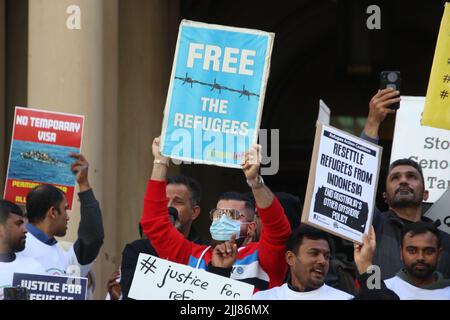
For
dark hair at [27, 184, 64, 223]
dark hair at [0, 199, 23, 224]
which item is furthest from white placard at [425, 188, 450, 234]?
dark hair at [0, 199, 23, 224]

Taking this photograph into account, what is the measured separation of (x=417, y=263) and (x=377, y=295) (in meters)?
0.65

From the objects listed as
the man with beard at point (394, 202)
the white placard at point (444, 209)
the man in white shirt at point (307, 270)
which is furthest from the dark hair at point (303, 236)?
the white placard at point (444, 209)

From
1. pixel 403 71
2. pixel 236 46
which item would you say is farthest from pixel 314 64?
pixel 236 46

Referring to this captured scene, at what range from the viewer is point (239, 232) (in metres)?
8.45

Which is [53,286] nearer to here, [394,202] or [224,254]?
[224,254]

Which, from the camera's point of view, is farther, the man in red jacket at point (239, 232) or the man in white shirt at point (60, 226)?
the man in white shirt at point (60, 226)

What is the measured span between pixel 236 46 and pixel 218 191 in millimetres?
7542

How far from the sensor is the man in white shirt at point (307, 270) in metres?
7.59

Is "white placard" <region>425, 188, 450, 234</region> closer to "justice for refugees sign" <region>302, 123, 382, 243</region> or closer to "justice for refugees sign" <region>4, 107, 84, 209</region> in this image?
"justice for refugees sign" <region>302, 123, 382, 243</region>

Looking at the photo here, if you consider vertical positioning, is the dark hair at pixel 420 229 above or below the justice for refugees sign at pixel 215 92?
below

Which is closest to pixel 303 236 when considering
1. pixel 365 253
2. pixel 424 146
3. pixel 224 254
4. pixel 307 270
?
pixel 307 270

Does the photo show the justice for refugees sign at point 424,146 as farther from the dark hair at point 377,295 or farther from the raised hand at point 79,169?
the dark hair at point 377,295
